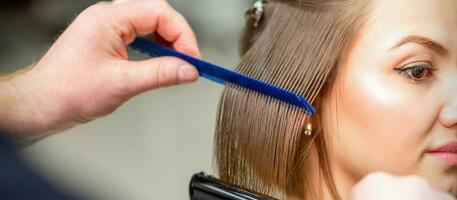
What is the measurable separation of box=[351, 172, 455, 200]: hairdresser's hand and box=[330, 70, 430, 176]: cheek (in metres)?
0.04

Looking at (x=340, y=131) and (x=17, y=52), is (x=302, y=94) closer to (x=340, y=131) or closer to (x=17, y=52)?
(x=340, y=131)

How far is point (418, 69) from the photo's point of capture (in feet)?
2.39

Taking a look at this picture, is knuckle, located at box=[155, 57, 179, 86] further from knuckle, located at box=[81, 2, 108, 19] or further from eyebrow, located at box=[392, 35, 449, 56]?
eyebrow, located at box=[392, 35, 449, 56]

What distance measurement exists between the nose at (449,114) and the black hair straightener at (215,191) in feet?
0.77

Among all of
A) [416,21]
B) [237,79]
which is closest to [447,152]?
[416,21]

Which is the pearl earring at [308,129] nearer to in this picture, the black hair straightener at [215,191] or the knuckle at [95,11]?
the black hair straightener at [215,191]

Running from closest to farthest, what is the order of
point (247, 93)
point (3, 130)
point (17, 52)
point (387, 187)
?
point (3, 130)
point (387, 187)
point (247, 93)
point (17, 52)

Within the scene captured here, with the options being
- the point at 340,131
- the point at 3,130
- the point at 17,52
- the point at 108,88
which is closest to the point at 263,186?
the point at 340,131

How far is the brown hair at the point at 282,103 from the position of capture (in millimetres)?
762

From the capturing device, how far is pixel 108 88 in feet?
2.41

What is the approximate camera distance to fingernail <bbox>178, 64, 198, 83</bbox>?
2.39 ft

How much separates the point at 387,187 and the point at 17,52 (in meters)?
0.63

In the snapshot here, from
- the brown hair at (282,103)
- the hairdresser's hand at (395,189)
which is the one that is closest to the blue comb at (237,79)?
the brown hair at (282,103)

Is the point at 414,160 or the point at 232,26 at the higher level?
the point at 232,26
